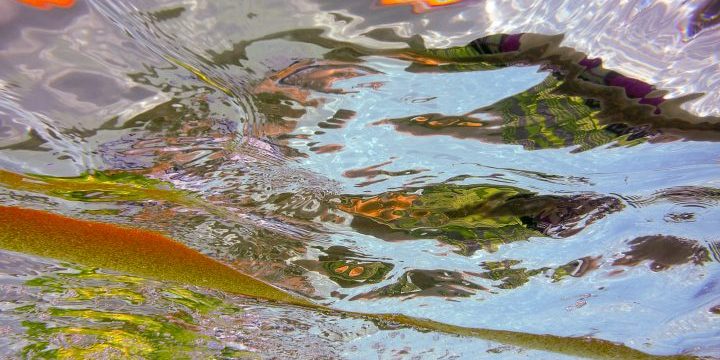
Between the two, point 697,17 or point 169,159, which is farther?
point 169,159

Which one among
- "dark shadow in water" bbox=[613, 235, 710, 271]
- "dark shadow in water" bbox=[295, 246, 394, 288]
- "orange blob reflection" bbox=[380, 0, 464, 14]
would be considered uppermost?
"orange blob reflection" bbox=[380, 0, 464, 14]

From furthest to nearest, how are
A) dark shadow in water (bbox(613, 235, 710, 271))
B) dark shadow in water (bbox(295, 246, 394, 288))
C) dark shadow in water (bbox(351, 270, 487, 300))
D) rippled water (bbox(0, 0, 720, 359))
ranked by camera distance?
1. dark shadow in water (bbox(351, 270, 487, 300))
2. dark shadow in water (bbox(295, 246, 394, 288))
3. dark shadow in water (bbox(613, 235, 710, 271))
4. rippled water (bbox(0, 0, 720, 359))

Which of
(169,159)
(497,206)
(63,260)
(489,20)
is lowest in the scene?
(497,206)

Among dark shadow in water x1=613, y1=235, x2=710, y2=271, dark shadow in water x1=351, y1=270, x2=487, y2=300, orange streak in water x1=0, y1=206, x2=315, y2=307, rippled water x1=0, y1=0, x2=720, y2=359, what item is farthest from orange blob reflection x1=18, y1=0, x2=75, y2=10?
dark shadow in water x1=613, y1=235, x2=710, y2=271

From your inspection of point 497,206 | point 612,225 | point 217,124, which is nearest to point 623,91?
point 497,206

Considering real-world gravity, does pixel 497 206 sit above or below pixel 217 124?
below

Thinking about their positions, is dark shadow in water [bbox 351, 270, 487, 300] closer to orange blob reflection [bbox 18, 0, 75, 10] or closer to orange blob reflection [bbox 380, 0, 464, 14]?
orange blob reflection [bbox 380, 0, 464, 14]

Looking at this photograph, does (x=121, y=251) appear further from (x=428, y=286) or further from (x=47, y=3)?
(x=428, y=286)

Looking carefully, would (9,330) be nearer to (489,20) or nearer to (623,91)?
(489,20)
